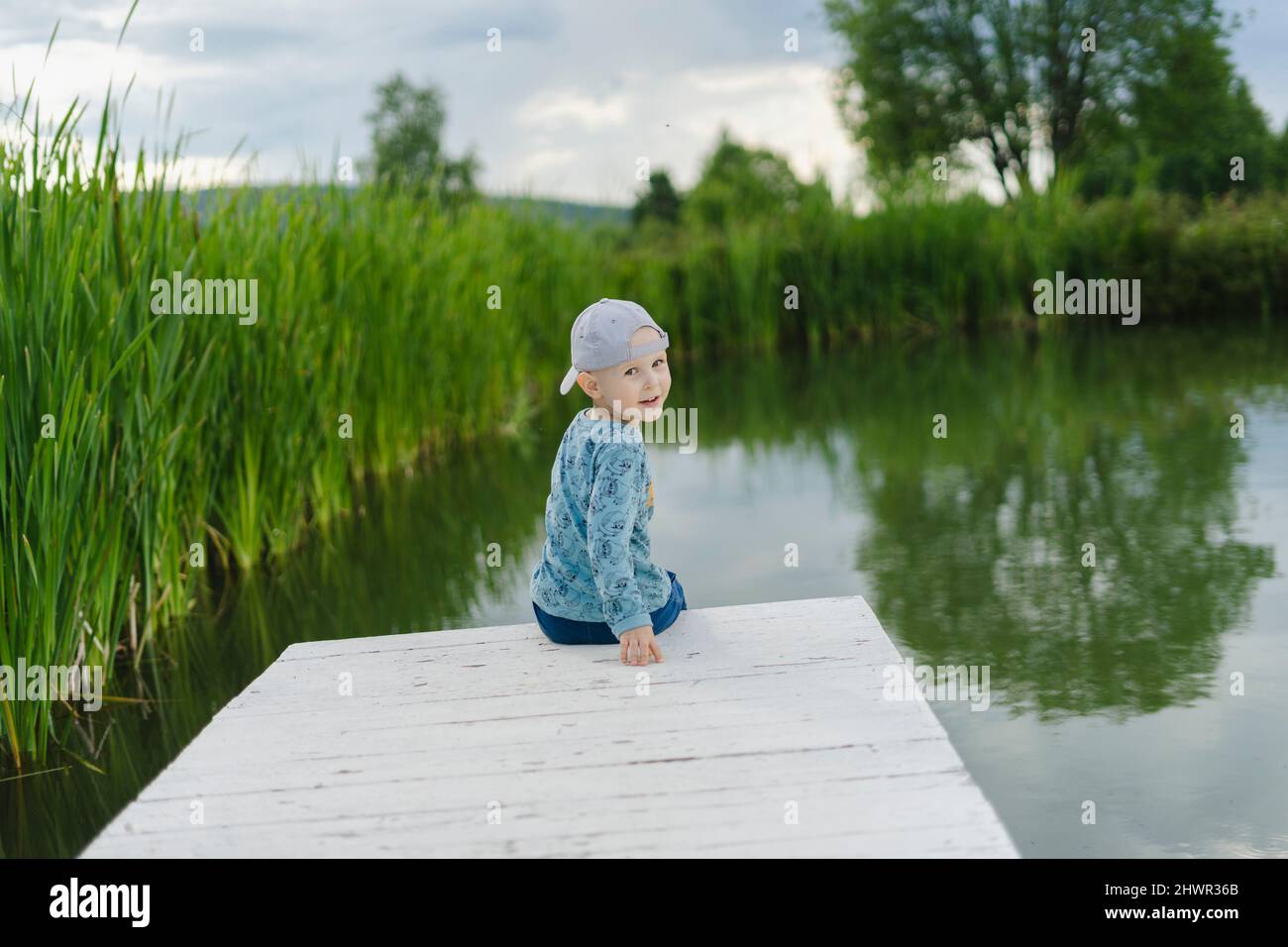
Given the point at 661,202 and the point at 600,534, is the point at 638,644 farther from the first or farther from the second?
the point at 661,202

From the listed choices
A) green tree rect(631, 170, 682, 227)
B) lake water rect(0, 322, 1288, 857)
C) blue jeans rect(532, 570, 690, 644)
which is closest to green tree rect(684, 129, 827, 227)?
green tree rect(631, 170, 682, 227)

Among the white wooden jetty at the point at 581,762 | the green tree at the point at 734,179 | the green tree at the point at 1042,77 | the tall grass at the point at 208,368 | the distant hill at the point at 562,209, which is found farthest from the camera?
the green tree at the point at 734,179

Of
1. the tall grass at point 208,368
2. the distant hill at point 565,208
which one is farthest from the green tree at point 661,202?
the distant hill at point 565,208

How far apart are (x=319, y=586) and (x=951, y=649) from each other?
2425 mm

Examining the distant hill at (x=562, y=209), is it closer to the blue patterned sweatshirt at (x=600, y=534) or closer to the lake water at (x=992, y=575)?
the lake water at (x=992, y=575)

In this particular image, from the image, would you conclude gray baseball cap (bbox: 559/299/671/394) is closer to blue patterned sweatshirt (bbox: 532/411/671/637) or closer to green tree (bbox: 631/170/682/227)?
blue patterned sweatshirt (bbox: 532/411/671/637)

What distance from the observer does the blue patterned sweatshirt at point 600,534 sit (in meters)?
2.41

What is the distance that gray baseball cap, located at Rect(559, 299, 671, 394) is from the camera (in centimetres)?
240

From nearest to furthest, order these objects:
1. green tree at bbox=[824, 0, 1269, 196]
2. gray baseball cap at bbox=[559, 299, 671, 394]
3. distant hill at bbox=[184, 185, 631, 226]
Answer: gray baseball cap at bbox=[559, 299, 671, 394] < distant hill at bbox=[184, 185, 631, 226] < green tree at bbox=[824, 0, 1269, 196]

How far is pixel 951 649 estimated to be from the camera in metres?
3.52

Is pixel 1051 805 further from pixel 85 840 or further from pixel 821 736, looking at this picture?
pixel 85 840

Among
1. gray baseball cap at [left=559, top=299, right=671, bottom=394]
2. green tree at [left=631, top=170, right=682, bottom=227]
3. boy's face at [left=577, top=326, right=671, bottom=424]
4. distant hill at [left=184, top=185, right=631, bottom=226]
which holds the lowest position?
boy's face at [left=577, top=326, right=671, bottom=424]
